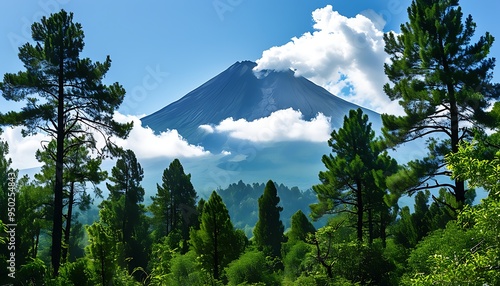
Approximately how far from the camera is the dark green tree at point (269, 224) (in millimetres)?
30953

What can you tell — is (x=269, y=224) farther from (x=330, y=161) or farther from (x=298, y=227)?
(x=330, y=161)

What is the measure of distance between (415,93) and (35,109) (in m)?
12.8

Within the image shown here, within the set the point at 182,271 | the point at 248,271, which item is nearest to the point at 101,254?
the point at 248,271

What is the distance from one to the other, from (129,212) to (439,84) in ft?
70.5

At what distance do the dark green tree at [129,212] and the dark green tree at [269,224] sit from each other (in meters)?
8.93

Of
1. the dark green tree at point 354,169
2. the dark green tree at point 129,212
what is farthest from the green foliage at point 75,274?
the dark green tree at point 129,212

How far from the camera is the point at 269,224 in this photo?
1227 inches

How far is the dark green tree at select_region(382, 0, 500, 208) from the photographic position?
13.0 meters

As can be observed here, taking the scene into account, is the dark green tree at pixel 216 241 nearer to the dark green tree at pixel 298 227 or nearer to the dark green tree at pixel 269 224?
the dark green tree at pixel 269 224

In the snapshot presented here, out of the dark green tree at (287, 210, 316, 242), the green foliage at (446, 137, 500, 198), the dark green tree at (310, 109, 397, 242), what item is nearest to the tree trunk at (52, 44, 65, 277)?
the green foliage at (446, 137, 500, 198)

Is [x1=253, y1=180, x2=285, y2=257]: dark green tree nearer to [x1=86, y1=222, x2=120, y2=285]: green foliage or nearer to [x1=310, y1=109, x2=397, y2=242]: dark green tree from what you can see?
[x1=310, y1=109, x2=397, y2=242]: dark green tree

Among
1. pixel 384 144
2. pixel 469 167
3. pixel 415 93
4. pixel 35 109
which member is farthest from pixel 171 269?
pixel 469 167

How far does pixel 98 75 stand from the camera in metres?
13.4

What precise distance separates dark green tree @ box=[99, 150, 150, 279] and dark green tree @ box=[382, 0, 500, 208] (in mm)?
18114
